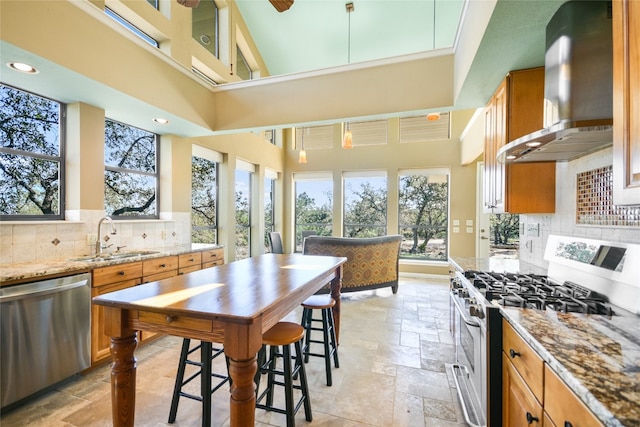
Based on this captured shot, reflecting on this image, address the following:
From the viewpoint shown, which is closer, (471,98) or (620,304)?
(620,304)

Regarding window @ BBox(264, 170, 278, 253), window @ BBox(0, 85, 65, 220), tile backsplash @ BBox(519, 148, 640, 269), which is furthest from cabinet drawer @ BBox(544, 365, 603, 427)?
window @ BBox(264, 170, 278, 253)

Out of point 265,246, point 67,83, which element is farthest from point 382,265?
point 67,83

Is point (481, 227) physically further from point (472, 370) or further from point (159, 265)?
point (159, 265)

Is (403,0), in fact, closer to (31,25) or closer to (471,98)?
(471,98)

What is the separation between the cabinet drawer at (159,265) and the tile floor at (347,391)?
30.1 inches

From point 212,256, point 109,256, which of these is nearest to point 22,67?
point 109,256

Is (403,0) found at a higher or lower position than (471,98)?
higher

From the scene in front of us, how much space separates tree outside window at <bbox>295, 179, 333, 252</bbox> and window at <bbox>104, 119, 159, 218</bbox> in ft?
11.5

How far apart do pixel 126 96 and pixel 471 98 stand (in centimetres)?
336

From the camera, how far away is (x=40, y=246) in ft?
8.36

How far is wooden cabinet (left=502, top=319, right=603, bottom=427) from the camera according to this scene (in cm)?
81

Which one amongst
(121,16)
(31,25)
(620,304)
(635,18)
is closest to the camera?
(635,18)

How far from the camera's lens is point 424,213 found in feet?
20.0

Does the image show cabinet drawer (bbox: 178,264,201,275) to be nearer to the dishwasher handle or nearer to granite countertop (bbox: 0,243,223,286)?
granite countertop (bbox: 0,243,223,286)
